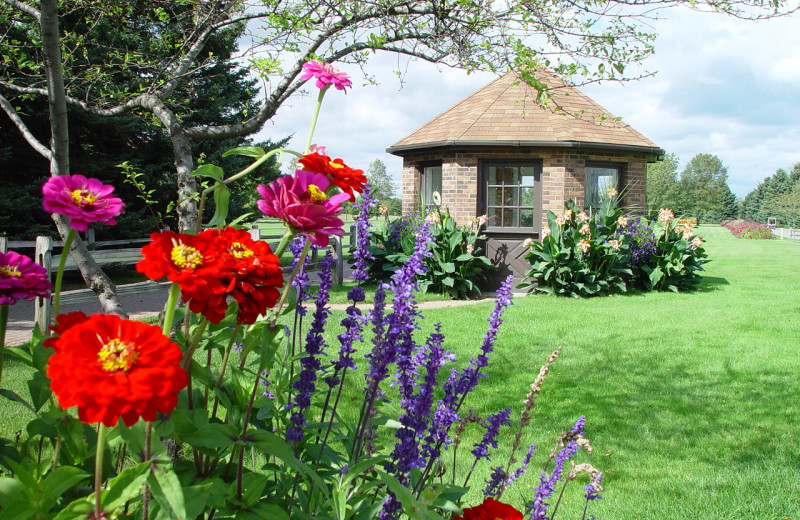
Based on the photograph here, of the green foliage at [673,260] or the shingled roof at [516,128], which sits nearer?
the green foliage at [673,260]

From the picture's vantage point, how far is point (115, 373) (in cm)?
79

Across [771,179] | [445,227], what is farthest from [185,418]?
[771,179]

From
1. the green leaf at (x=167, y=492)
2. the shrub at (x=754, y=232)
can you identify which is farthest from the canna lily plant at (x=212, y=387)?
the shrub at (x=754, y=232)

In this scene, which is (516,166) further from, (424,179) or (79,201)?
(79,201)

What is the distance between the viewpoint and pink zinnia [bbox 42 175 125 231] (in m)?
1.04

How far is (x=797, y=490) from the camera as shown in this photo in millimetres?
3209

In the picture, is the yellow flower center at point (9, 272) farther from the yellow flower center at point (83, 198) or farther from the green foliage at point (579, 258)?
the green foliage at point (579, 258)

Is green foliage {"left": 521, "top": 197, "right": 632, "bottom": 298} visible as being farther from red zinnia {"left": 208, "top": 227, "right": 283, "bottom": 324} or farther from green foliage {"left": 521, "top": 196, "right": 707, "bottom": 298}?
red zinnia {"left": 208, "top": 227, "right": 283, "bottom": 324}

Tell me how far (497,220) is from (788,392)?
7.56 metres

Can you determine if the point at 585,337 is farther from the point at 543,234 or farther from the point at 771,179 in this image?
the point at 771,179

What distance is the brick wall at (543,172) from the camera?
1164 centimetres

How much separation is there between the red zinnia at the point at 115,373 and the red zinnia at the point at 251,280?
15 centimetres

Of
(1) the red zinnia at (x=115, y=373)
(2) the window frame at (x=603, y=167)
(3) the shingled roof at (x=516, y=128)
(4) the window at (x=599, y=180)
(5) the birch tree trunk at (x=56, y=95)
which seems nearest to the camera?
(1) the red zinnia at (x=115, y=373)

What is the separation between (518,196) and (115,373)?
11.8 meters
